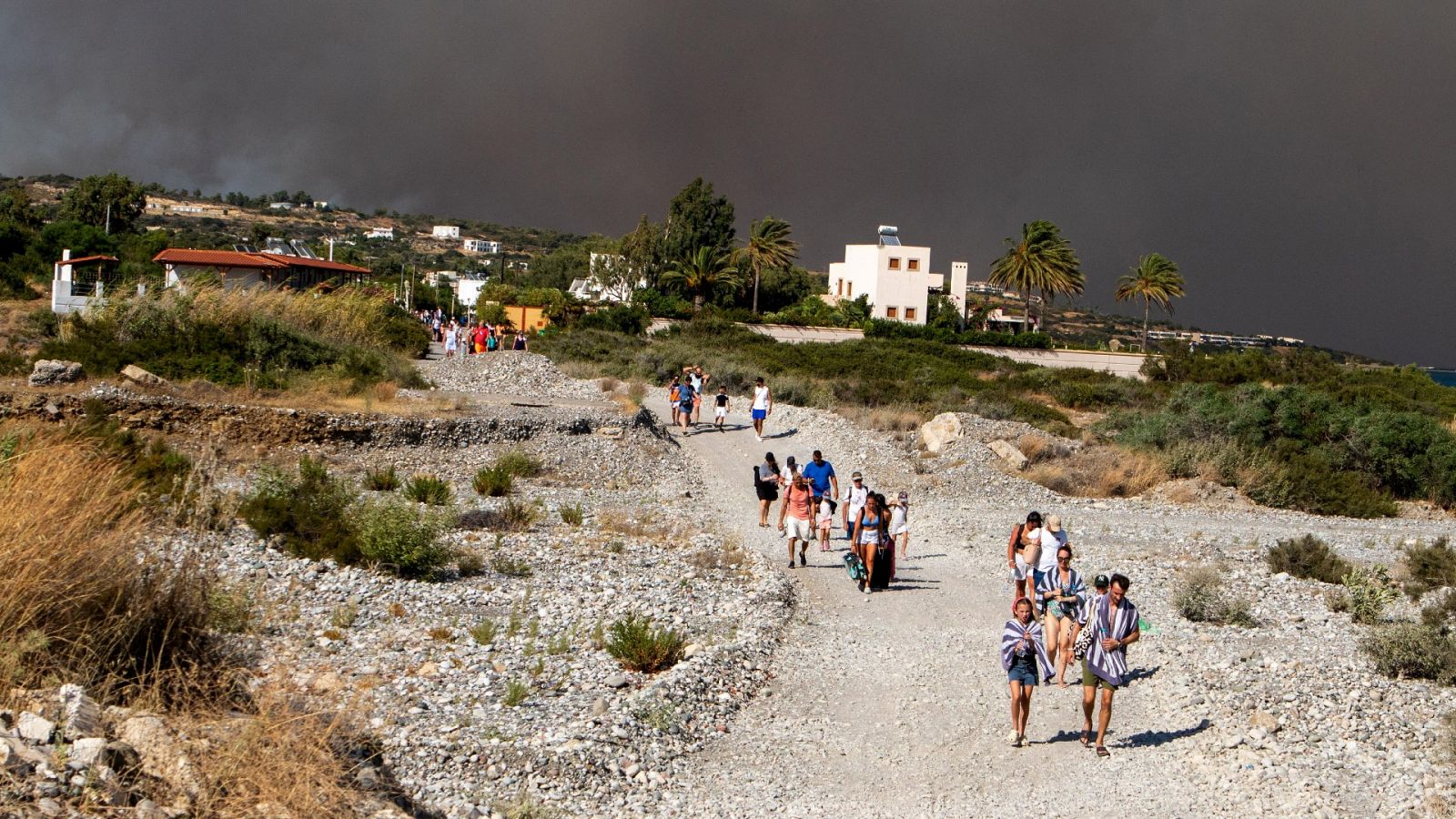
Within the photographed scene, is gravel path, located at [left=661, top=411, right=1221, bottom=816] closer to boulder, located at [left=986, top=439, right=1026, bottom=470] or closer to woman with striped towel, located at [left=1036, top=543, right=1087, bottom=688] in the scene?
woman with striped towel, located at [left=1036, top=543, right=1087, bottom=688]

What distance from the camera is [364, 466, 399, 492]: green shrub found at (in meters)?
20.2

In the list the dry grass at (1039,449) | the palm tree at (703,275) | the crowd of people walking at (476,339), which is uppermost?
the palm tree at (703,275)

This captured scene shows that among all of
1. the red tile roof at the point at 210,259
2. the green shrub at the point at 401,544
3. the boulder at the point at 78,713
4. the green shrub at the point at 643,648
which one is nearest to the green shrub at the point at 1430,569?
the green shrub at the point at 643,648

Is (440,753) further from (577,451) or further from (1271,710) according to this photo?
(577,451)

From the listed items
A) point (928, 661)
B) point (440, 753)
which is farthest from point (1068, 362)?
point (440, 753)

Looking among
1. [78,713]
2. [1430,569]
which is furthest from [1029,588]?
[78,713]

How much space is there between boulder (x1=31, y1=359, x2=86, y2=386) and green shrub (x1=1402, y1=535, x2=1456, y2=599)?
23.9 m

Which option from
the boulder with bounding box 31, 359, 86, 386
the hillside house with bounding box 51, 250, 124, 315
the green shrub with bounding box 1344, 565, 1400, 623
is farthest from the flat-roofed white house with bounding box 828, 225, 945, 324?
the green shrub with bounding box 1344, 565, 1400, 623

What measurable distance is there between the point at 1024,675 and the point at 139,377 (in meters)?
20.4

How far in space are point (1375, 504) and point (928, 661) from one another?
66.1 ft

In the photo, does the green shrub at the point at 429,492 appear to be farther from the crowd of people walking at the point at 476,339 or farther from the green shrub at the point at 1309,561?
the crowd of people walking at the point at 476,339

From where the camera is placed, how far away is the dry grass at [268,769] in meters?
5.81

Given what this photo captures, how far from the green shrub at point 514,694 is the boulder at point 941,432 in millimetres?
19737

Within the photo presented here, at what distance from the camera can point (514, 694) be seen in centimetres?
967
